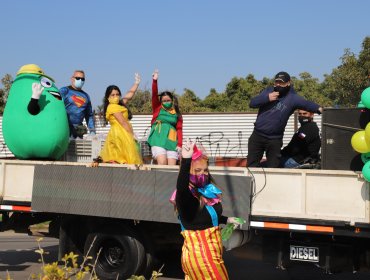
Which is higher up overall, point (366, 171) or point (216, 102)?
point (216, 102)

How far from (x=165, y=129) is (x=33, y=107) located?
1830mm

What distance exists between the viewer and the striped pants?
408 centimetres

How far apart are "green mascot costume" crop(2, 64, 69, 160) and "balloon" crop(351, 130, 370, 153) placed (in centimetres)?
420

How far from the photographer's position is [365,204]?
18.9ft

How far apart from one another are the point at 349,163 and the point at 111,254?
3138 mm

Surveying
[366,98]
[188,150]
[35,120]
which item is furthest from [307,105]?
[35,120]

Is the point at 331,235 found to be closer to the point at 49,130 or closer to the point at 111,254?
the point at 111,254

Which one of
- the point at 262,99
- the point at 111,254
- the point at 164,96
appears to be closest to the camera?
the point at 262,99

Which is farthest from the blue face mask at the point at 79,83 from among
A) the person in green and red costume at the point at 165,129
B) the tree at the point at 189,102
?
the tree at the point at 189,102

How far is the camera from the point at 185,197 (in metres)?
4.03

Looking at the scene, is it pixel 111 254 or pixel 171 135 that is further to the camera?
pixel 171 135

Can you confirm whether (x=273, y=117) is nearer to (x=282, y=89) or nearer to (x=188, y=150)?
(x=282, y=89)

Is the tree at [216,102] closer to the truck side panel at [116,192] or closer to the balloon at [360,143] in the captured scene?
the truck side panel at [116,192]

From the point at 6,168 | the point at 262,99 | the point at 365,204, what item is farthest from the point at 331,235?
the point at 6,168
